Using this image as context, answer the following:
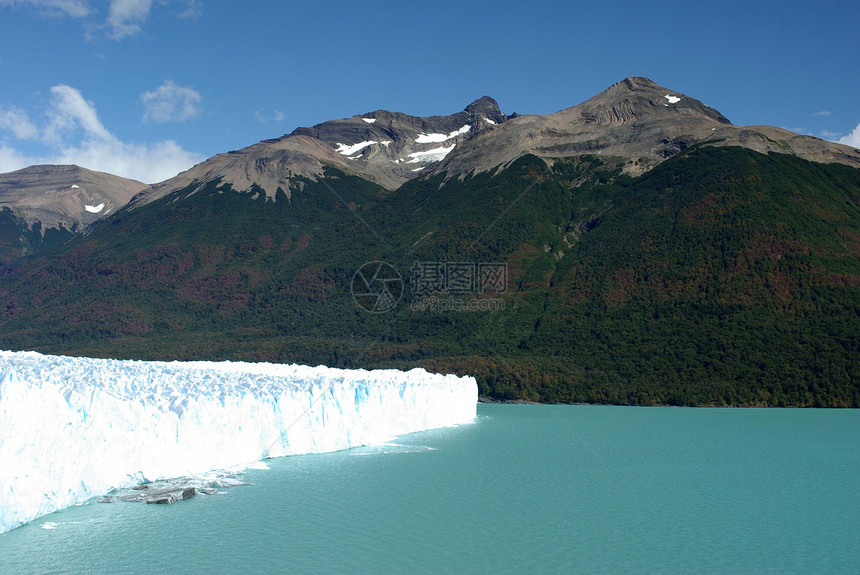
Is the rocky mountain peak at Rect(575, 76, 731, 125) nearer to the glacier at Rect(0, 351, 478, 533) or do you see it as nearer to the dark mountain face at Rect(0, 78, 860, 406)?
the dark mountain face at Rect(0, 78, 860, 406)

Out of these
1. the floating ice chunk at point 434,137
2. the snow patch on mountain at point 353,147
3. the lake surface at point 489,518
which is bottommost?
the lake surface at point 489,518

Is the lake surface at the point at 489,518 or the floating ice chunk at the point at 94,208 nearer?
the lake surface at the point at 489,518

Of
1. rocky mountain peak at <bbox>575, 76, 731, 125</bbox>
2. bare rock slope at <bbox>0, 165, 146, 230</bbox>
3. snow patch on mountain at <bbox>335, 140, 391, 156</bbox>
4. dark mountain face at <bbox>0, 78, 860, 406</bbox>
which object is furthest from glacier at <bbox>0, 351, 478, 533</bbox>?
bare rock slope at <bbox>0, 165, 146, 230</bbox>

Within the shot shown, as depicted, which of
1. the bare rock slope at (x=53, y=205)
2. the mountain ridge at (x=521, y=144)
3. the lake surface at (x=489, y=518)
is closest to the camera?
the lake surface at (x=489, y=518)

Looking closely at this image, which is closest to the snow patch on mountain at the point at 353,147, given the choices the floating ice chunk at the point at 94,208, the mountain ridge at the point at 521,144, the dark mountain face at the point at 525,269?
the mountain ridge at the point at 521,144

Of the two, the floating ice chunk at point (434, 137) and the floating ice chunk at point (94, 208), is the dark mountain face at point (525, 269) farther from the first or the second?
the floating ice chunk at point (94, 208)

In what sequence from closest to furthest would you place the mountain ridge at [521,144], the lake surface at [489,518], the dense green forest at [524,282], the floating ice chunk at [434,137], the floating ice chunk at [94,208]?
the lake surface at [489,518] < the dense green forest at [524,282] < the mountain ridge at [521,144] < the floating ice chunk at [434,137] < the floating ice chunk at [94,208]

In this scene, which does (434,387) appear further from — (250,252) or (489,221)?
(250,252)
